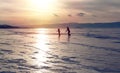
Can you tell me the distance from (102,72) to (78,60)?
4.49 m

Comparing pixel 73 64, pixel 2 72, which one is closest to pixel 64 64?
pixel 73 64

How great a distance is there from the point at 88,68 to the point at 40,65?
321 centimetres

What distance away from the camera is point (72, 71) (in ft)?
48.5

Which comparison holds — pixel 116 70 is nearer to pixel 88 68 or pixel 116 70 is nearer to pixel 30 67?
pixel 88 68

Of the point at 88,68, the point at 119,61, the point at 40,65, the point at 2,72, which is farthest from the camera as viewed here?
the point at 119,61

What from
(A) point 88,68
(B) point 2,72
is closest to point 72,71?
(A) point 88,68

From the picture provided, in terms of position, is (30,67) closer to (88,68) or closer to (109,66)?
(88,68)

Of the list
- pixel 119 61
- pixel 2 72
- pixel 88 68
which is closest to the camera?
pixel 2 72

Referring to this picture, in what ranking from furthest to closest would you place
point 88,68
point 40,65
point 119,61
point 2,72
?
point 119,61 < point 40,65 < point 88,68 < point 2,72

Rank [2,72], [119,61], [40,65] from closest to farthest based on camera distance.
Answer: [2,72]
[40,65]
[119,61]

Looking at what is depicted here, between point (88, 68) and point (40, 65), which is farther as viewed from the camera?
point (40, 65)

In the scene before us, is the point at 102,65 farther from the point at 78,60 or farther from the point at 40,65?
the point at 40,65

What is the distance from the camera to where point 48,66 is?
16359 millimetres

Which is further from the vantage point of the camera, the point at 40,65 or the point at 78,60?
the point at 78,60
